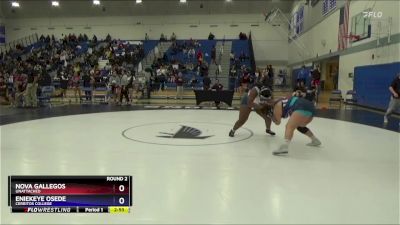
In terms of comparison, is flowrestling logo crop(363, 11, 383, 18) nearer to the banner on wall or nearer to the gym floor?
the gym floor

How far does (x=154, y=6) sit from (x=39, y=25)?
11918 mm

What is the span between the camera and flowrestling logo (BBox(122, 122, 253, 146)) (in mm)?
6551

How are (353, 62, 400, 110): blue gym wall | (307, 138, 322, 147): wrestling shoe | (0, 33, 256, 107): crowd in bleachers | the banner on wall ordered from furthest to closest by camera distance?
the banner on wall → (0, 33, 256, 107): crowd in bleachers → (353, 62, 400, 110): blue gym wall → (307, 138, 322, 147): wrestling shoe

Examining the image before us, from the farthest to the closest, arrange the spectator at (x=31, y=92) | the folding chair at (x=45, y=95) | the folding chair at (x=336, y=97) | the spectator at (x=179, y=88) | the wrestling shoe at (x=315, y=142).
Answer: the spectator at (x=179, y=88) < the folding chair at (x=336, y=97) < the folding chair at (x=45, y=95) < the spectator at (x=31, y=92) < the wrestling shoe at (x=315, y=142)

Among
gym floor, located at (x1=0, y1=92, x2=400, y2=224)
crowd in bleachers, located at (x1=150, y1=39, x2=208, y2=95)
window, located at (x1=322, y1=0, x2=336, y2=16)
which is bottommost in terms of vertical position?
gym floor, located at (x1=0, y1=92, x2=400, y2=224)

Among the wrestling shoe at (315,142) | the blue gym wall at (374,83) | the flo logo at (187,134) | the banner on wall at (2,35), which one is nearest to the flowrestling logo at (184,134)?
the flo logo at (187,134)

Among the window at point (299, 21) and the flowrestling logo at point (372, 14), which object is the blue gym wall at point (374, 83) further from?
the window at point (299, 21)

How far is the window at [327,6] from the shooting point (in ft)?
62.5

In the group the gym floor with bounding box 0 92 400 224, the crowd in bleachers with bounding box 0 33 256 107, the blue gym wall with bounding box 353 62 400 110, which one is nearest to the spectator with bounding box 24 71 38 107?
the crowd in bleachers with bounding box 0 33 256 107

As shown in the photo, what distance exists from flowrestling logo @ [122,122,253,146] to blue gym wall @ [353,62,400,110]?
7.46 meters

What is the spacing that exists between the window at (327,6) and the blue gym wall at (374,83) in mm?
5172

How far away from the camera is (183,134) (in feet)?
24.0

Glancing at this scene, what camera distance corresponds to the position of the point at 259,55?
3200 centimetres

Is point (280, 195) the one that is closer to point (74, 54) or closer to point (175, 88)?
point (175, 88)
